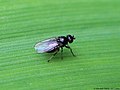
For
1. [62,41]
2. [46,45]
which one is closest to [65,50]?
→ [62,41]

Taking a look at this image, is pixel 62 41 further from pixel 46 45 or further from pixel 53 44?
pixel 46 45

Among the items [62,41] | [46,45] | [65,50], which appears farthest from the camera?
[65,50]

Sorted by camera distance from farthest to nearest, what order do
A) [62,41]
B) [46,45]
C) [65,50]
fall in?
[65,50] → [62,41] → [46,45]

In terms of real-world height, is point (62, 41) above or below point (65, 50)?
above

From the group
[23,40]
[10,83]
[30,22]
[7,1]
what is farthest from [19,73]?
[7,1]

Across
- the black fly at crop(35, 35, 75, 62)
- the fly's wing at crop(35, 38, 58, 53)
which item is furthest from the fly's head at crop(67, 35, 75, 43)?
the fly's wing at crop(35, 38, 58, 53)

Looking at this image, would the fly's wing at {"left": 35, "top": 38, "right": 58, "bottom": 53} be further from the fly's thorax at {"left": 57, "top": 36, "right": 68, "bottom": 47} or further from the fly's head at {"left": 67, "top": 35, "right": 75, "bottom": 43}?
the fly's head at {"left": 67, "top": 35, "right": 75, "bottom": 43}

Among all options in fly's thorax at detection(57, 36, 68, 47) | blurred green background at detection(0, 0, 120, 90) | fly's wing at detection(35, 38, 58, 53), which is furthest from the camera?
fly's thorax at detection(57, 36, 68, 47)
